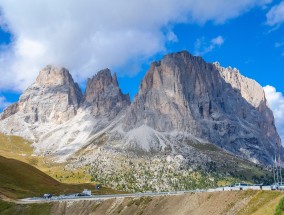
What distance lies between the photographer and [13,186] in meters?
163

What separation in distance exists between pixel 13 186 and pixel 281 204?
12813cm

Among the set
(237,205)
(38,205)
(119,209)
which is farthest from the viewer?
(38,205)

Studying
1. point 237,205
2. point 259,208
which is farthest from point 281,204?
point 237,205

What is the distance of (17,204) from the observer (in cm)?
12725

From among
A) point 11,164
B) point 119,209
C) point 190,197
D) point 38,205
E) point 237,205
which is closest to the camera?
point 237,205

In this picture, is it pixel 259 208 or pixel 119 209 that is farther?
pixel 119 209

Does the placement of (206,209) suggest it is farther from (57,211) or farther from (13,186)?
(13,186)

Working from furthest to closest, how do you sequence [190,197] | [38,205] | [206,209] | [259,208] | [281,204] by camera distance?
[38,205] → [190,197] → [206,209] → [259,208] → [281,204]

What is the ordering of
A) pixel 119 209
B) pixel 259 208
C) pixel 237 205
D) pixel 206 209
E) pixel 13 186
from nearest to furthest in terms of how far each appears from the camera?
1. pixel 259 208
2. pixel 237 205
3. pixel 206 209
4. pixel 119 209
5. pixel 13 186

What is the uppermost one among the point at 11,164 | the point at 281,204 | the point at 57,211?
the point at 11,164

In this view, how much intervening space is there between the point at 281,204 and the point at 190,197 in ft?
105

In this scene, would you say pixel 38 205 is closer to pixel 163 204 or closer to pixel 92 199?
pixel 92 199

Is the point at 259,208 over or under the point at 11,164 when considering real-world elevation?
under

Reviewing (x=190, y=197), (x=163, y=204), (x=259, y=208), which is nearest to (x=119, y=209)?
(x=163, y=204)
